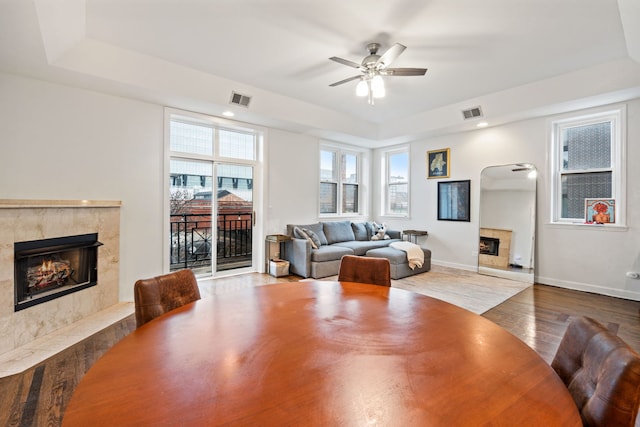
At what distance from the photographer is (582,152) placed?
437 cm

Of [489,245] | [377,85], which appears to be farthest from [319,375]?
[489,245]

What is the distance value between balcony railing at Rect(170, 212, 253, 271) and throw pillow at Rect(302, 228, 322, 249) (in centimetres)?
101

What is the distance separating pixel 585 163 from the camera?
4.33 meters

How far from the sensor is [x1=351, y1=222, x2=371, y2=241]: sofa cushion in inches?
244

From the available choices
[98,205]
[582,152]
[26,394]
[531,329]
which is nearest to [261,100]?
[98,205]

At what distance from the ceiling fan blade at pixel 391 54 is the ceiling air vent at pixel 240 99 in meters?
2.05

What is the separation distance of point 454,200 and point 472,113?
1.63m

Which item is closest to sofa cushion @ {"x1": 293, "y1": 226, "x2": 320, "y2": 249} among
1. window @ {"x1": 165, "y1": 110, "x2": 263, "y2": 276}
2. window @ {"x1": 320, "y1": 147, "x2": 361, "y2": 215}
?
window @ {"x1": 165, "y1": 110, "x2": 263, "y2": 276}

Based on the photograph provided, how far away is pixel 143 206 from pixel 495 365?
14.0 ft

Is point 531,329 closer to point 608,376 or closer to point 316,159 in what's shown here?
point 608,376

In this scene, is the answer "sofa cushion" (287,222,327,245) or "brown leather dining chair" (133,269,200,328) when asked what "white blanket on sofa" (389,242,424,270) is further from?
"brown leather dining chair" (133,269,200,328)

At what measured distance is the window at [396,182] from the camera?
21.7ft

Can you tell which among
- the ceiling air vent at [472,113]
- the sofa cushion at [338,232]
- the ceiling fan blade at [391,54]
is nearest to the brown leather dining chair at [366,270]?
the ceiling fan blade at [391,54]

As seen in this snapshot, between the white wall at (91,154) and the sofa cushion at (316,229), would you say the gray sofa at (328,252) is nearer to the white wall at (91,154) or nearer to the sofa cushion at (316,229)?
the sofa cushion at (316,229)
